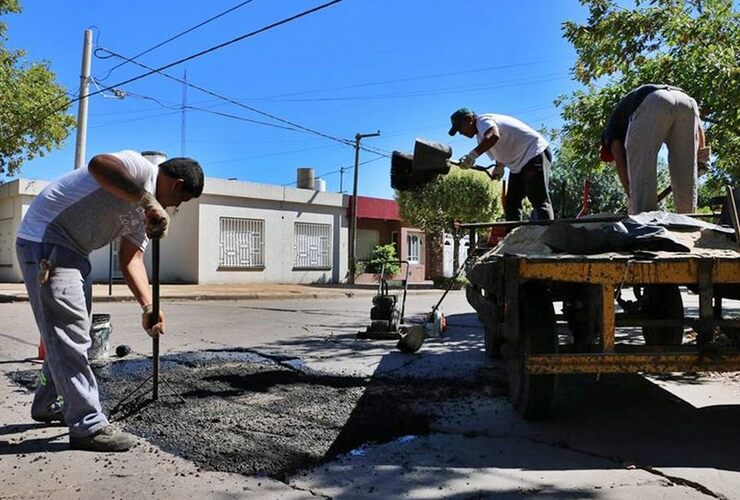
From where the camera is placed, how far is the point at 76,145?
49.7 feet

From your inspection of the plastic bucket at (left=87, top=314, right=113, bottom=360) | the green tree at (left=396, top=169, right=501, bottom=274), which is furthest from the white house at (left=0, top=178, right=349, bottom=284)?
the plastic bucket at (left=87, top=314, right=113, bottom=360)

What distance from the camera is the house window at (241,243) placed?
21.6 meters

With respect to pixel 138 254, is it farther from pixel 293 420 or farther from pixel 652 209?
pixel 652 209

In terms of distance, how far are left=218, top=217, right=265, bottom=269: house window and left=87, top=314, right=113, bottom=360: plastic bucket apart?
621 inches

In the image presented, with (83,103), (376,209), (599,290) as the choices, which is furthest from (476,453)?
(376,209)

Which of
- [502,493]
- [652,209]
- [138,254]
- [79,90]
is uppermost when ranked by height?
[79,90]

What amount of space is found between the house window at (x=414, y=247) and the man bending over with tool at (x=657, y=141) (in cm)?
2506

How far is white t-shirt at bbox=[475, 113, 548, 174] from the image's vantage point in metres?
5.68

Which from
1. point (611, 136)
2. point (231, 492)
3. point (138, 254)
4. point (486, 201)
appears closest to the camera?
point (231, 492)

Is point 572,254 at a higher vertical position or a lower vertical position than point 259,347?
higher

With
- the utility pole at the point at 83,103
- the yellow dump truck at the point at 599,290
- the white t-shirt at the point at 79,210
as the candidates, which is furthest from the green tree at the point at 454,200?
the white t-shirt at the point at 79,210

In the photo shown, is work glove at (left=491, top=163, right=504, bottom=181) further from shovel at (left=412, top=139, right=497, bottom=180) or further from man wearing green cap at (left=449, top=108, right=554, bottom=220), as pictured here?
shovel at (left=412, top=139, right=497, bottom=180)

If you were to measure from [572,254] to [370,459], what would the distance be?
5.18 ft

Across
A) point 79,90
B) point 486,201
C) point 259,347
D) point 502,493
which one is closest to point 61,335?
point 502,493
